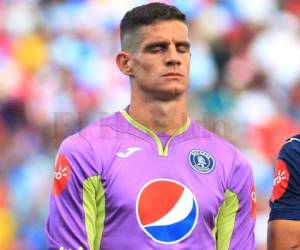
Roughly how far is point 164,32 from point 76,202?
90cm

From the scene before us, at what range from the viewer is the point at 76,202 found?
410cm

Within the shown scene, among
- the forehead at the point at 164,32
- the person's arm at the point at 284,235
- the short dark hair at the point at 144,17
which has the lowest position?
the person's arm at the point at 284,235

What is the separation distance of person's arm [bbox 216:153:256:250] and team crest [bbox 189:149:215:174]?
4.4 inches

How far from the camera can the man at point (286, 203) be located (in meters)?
4.31

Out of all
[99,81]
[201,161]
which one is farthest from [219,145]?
[99,81]

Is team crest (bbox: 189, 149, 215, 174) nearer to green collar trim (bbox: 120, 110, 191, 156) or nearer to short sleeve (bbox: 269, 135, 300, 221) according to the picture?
green collar trim (bbox: 120, 110, 191, 156)

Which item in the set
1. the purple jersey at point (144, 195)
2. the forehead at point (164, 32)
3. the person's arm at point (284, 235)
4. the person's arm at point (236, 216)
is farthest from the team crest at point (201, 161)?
the forehead at point (164, 32)

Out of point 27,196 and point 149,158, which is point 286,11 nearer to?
point 27,196

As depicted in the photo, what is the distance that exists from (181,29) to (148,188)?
0.78 meters

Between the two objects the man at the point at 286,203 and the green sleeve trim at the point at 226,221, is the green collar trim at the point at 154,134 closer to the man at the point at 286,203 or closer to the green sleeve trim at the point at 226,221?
the green sleeve trim at the point at 226,221

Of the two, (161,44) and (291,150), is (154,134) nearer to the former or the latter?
(161,44)

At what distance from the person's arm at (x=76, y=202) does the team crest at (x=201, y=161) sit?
18.4 inches

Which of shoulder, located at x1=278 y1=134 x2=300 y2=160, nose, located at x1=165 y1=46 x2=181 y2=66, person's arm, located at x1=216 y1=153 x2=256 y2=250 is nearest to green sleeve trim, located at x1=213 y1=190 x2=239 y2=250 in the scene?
person's arm, located at x1=216 y1=153 x2=256 y2=250

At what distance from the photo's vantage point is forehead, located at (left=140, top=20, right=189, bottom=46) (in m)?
4.27
